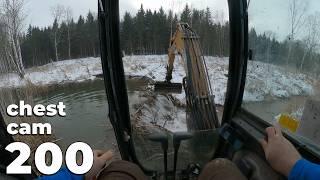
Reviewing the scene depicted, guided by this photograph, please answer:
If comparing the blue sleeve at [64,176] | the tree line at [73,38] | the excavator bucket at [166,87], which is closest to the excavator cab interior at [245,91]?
the tree line at [73,38]

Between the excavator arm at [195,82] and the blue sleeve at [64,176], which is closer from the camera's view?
the blue sleeve at [64,176]

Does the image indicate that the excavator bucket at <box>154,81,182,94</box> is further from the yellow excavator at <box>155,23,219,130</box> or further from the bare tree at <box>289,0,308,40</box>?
the bare tree at <box>289,0,308,40</box>

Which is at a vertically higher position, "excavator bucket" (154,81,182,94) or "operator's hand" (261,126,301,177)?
"operator's hand" (261,126,301,177)

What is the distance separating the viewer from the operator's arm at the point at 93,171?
1.23m

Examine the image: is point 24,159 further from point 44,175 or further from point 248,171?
point 248,171

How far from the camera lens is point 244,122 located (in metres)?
2.18

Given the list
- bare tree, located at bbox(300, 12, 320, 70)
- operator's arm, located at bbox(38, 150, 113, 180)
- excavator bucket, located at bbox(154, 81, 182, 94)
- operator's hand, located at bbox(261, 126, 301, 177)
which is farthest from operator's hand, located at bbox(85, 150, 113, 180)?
excavator bucket, located at bbox(154, 81, 182, 94)

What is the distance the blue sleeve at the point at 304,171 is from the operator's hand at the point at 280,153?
0.03 metres

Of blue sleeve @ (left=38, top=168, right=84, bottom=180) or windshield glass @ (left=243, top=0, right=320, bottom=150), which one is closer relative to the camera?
blue sleeve @ (left=38, top=168, right=84, bottom=180)

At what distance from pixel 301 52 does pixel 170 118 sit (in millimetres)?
7522

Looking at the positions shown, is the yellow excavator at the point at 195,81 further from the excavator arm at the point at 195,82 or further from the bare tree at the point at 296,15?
the bare tree at the point at 296,15

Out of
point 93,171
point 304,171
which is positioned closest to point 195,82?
point 93,171

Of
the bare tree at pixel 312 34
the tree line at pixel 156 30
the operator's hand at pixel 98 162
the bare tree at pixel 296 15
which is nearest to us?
the operator's hand at pixel 98 162

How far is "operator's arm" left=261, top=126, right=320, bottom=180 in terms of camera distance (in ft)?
3.84
